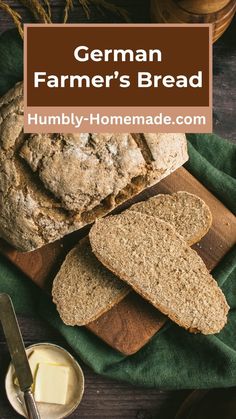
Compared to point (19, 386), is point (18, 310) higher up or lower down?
higher up

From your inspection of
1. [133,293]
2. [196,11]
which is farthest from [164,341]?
[196,11]

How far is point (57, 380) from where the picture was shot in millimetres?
2180

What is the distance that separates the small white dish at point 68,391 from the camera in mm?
2180

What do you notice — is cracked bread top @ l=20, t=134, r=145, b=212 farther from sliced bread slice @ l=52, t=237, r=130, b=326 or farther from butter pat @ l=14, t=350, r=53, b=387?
butter pat @ l=14, t=350, r=53, b=387

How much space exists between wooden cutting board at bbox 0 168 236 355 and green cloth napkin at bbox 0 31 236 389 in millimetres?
46

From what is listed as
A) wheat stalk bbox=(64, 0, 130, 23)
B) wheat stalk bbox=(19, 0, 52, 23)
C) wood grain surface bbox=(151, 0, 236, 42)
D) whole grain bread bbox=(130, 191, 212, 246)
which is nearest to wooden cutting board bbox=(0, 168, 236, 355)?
whole grain bread bbox=(130, 191, 212, 246)

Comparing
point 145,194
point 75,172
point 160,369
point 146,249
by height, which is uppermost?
point 75,172

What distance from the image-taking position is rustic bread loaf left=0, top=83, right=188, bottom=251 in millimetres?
1906

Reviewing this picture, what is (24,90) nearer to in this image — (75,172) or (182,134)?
(75,172)

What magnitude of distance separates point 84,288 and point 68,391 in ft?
1.21

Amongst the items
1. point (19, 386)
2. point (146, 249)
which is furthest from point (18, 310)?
point (146, 249)

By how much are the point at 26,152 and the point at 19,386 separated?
2.65 ft

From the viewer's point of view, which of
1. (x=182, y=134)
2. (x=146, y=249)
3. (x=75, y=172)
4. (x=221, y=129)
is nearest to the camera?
(x=75, y=172)

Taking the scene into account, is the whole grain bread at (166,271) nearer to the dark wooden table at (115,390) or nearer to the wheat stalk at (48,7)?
the dark wooden table at (115,390)
